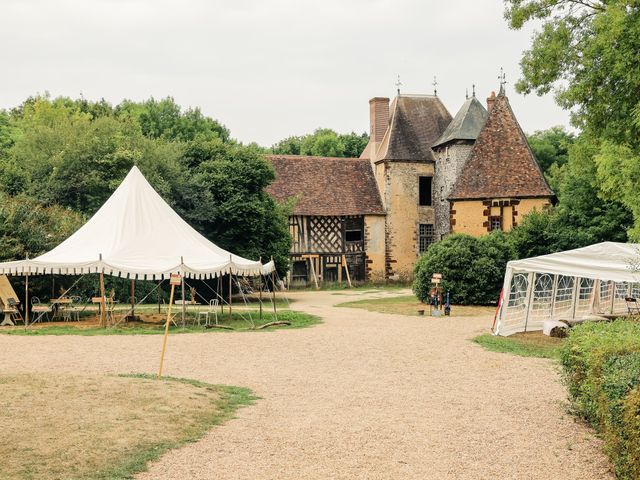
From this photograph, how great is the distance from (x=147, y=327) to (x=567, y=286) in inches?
385

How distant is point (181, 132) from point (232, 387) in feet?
135

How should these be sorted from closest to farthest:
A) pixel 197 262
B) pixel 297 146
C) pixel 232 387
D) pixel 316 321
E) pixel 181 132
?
pixel 232 387 → pixel 197 262 → pixel 316 321 → pixel 181 132 → pixel 297 146

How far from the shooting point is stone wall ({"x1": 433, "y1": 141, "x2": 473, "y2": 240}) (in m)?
35.2

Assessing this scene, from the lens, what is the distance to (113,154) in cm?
2694

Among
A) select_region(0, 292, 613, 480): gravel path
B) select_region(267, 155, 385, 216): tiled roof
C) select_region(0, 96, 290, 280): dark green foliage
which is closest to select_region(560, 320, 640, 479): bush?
select_region(0, 292, 613, 480): gravel path

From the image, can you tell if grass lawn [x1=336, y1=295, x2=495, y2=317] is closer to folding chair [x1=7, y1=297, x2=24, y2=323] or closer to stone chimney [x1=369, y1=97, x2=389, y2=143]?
folding chair [x1=7, y1=297, x2=24, y2=323]

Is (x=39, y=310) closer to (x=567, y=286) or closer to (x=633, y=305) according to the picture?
(x=567, y=286)

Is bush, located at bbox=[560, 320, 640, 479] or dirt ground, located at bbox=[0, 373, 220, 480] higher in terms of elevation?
bush, located at bbox=[560, 320, 640, 479]

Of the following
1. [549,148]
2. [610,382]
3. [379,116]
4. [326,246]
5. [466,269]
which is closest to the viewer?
[610,382]

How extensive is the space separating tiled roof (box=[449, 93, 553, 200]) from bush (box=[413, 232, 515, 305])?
8121 mm

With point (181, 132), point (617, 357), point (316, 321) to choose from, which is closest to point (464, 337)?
point (316, 321)

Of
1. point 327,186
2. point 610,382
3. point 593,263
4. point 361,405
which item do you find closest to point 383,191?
point 327,186

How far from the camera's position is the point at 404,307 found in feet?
76.4

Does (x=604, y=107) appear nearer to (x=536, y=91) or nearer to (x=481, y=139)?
(x=536, y=91)
